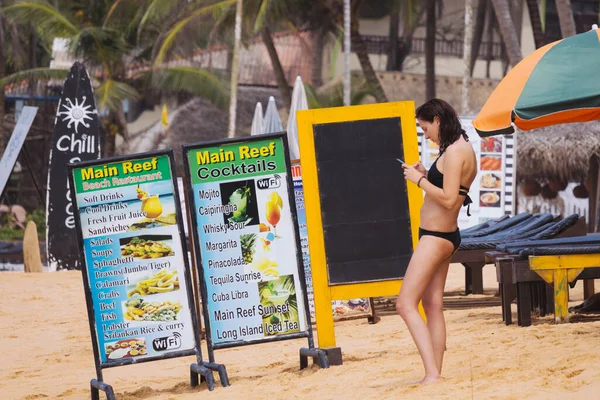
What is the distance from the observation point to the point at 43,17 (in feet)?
104

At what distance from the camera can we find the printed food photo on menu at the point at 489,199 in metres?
18.4

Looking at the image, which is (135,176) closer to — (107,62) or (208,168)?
(208,168)

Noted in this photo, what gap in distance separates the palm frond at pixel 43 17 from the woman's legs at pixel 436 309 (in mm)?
26912

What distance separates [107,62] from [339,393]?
27.5m

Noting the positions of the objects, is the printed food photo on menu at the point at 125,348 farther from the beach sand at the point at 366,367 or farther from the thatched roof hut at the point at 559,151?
the thatched roof hut at the point at 559,151

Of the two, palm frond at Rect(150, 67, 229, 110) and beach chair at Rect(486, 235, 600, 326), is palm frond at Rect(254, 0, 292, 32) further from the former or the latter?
beach chair at Rect(486, 235, 600, 326)

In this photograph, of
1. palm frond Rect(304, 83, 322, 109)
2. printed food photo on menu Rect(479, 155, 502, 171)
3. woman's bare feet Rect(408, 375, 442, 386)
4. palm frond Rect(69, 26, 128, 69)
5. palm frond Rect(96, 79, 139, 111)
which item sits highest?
palm frond Rect(69, 26, 128, 69)

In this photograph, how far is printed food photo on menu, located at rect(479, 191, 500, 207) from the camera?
1844 centimetres

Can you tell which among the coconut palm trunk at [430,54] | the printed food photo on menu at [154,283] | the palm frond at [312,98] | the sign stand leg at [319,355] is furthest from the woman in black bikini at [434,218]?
the coconut palm trunk at [430,54]

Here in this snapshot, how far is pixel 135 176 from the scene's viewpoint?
700 centimetres

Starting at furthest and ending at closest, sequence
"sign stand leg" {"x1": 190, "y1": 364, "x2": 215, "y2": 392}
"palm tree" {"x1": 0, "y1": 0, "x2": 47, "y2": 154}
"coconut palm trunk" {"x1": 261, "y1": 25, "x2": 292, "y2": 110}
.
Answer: "palm tree" {"x1": 0, "y1": 0, "x2": 47, "y2": 154} → "coconut palm trunk" {"x1": 261, "y1": 25, "x2": 292, "y2": 110} → "sign stand leg" {"x1": 190, "y1": 364, "x2": 215, "y2": 392}

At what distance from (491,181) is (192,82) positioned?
1570 cm

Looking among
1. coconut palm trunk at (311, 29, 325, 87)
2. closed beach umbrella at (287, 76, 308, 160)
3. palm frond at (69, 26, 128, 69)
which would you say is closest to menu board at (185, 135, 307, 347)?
closed beach umbrella at (287, 76, 308, 160)

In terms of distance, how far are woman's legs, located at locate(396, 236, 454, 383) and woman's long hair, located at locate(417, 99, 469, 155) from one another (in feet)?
1.66
